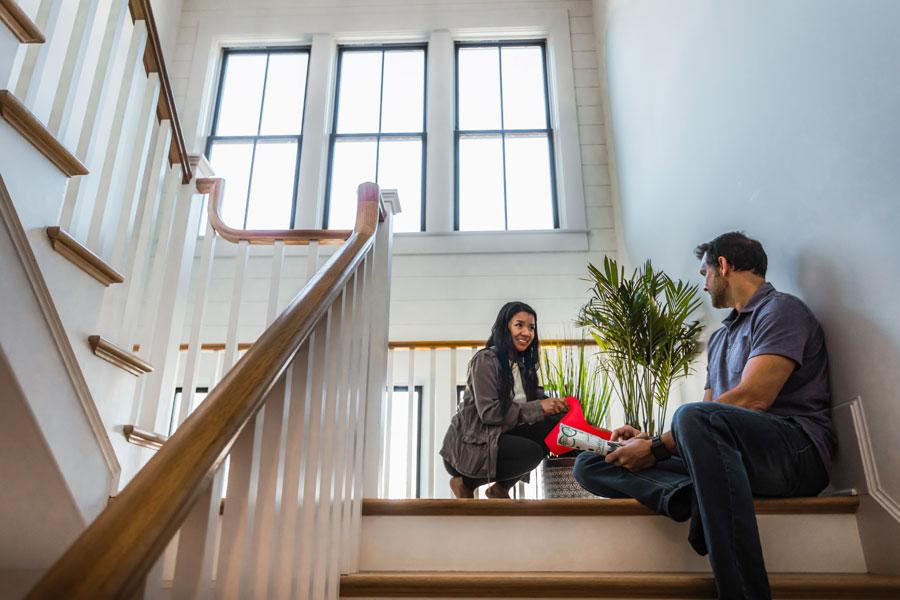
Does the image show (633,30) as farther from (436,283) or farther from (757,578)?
(757,578)

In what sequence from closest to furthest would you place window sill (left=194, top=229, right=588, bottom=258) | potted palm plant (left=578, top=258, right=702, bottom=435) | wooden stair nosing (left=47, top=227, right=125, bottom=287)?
1. wooden stair nosing (left=47, top=227, right=125, bottom=287)
2. potted palm plant (left=578, top=258, right=702, bottom=435)
3. window sill (left=194, top=229, right=588, bottom=258)

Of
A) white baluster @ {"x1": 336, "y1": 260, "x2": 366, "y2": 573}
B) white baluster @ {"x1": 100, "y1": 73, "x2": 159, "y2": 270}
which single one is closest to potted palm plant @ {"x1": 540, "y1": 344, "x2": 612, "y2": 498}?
white baluster @ {"x1": 336, "y1": 260, "x2": 366, "y2": 573}

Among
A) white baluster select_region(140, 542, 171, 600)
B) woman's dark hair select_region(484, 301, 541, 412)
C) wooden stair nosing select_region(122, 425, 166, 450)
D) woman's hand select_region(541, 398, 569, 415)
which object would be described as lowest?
white baluster select_region(140, 542, 171, 600)

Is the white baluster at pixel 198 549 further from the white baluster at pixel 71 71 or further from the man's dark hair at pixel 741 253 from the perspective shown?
the man's dark hair at pixel 741 253

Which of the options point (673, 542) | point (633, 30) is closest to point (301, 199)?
point (633, 30)

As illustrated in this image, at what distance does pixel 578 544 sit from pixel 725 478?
1.43ft

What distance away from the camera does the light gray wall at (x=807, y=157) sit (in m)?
1.71

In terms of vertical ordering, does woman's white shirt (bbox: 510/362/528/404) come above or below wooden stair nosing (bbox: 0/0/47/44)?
below

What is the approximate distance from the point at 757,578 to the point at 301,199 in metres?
4.12

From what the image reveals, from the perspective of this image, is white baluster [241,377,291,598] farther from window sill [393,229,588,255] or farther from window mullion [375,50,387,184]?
window mullion [375,50,387,184]

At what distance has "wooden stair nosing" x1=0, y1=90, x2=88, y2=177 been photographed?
1.42 metres

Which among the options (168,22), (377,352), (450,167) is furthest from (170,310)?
(168,22)

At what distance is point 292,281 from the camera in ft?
Result: 15.0

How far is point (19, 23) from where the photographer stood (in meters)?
1.50
